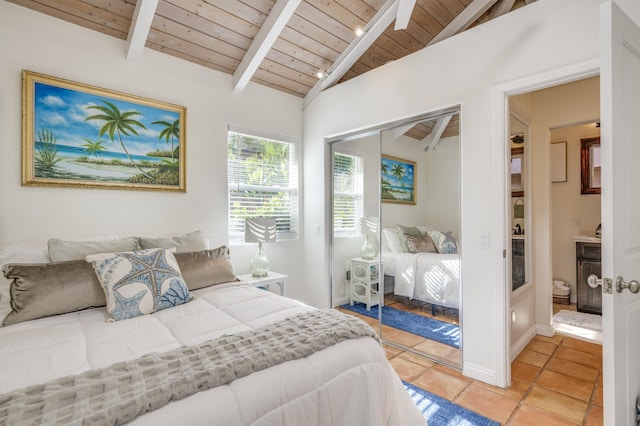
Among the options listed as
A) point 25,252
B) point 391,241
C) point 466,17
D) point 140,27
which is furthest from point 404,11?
point 25,252

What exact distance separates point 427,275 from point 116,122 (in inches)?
116

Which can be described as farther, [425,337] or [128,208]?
[425,337]

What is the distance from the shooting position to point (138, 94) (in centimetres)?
271

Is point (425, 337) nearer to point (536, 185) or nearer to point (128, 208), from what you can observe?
point (536, 185)

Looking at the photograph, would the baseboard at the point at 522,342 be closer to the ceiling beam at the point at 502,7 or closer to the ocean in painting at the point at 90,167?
the ceiling beam at the point at 502,7

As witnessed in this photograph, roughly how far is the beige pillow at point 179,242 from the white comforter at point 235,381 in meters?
0.59

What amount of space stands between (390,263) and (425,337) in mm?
722

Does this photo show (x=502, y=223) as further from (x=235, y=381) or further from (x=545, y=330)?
(x=235, y=381)

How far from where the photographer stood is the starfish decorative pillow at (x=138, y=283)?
1.75 m

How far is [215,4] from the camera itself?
2.55 meters

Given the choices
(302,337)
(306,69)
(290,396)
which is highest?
(306,69)

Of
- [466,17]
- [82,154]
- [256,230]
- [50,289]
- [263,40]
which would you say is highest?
[466,17]

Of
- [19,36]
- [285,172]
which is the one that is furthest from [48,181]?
[285,172]

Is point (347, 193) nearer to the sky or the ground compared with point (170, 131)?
nearer to the ground
